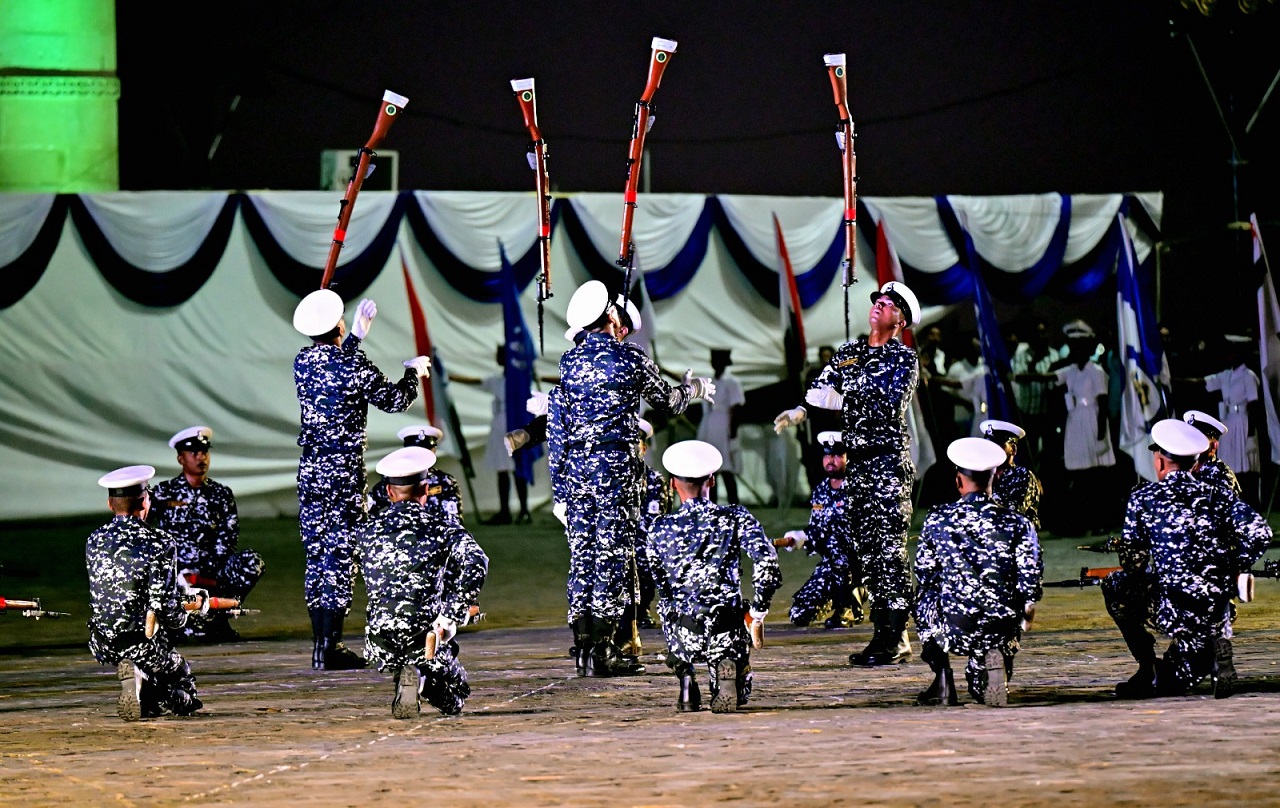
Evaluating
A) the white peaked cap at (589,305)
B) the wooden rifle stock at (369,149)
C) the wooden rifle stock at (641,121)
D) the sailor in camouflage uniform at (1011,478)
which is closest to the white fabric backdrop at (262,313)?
the wooden rifle stock at (369,149)

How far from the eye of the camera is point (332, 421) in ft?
35.0

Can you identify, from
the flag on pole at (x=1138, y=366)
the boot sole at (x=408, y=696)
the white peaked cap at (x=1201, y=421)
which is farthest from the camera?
the flag on pole at (x=1138, y=366)

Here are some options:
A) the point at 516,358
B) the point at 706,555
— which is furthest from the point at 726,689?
the point at 516,358

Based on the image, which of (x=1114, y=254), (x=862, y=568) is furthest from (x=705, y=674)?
(x=1114, y=254)

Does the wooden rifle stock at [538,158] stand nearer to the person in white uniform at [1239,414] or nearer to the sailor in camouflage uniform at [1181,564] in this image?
the sailor in camouflage uniform at [1181,564]

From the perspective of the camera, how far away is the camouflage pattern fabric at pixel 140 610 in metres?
8.52

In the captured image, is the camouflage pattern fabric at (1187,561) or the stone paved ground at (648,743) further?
the camouflage pattern fabric at (1187,561)

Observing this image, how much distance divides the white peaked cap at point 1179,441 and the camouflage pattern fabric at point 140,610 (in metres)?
4.45

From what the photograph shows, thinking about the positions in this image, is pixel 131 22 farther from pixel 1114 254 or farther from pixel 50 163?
pixel 1114 254

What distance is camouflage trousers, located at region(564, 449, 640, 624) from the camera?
985cm

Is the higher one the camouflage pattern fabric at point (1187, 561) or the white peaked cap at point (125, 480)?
the white peaked cap at point (125, 480)

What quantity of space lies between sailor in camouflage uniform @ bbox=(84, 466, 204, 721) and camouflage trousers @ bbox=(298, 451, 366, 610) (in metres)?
1.90

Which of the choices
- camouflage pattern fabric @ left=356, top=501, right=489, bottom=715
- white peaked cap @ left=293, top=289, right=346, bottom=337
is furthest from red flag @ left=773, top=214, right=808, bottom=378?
camouflage pattern fabric @ left=356, top=501, right=489, bottom=715

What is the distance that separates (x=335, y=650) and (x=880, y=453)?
3.04 meters
